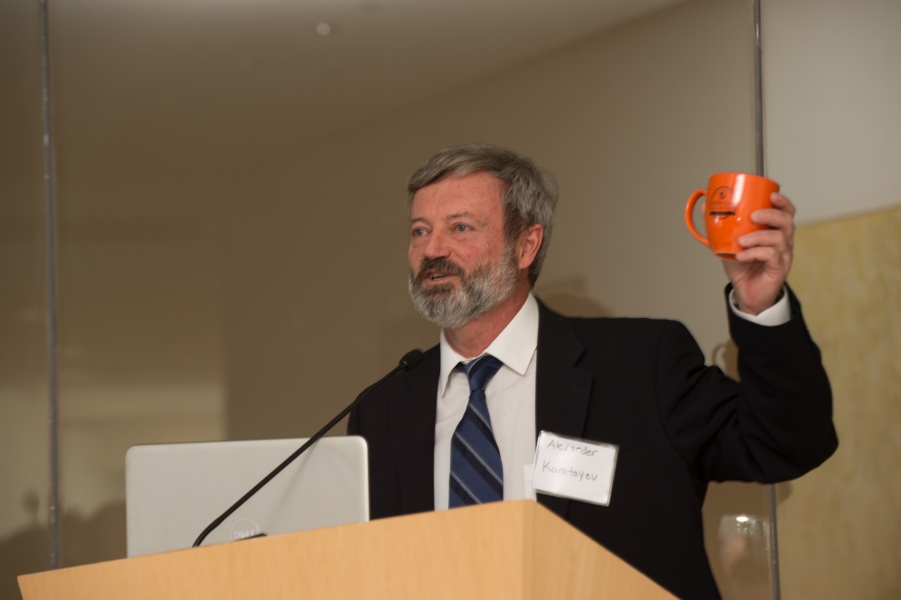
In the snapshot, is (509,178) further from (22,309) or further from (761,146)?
(22,309)

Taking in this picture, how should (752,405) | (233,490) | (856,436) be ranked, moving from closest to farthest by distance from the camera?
(233,490) < (752,405) < (856,436)

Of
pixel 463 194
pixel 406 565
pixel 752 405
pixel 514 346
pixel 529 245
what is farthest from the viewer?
pixel 529 245

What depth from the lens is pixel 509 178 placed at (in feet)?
7.75

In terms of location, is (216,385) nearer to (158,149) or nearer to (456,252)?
(158,149)

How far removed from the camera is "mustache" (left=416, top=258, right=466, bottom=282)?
221cm

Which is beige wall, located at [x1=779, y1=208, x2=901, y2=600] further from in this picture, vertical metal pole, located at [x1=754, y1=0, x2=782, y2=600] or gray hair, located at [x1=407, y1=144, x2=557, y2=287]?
gray hair, located at [x1=407, y1=144, x2=557, y2=287]

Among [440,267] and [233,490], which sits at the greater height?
[440,267]

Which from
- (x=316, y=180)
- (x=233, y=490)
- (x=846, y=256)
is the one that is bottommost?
(x=233, y=490)

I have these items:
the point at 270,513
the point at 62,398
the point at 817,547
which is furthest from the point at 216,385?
the point at 817,547

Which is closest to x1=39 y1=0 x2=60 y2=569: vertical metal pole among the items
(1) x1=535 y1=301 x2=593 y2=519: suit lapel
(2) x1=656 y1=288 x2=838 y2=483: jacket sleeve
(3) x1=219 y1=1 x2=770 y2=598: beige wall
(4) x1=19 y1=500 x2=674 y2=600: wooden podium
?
(3) x1=219 y1=1 x2=770 y2=598: beige wall

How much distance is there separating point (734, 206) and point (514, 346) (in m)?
0.82

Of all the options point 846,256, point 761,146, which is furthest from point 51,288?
point 846,256

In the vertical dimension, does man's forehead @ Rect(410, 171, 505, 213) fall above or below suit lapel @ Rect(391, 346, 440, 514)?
above

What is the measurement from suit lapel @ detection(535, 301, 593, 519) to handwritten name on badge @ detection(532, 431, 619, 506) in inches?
1.7
